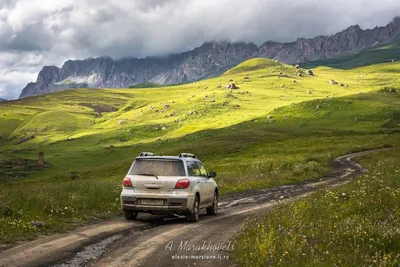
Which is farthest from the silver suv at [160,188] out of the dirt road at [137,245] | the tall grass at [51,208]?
the tall grass at [51,208]

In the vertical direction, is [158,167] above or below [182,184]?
above

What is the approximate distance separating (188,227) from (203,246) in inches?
161

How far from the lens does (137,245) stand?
13.2 meters

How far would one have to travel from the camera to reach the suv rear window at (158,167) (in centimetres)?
1866

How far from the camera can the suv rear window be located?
18.7 metres

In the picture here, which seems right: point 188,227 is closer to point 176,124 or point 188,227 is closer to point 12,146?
point 176,124

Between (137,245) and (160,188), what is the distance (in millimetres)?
5123

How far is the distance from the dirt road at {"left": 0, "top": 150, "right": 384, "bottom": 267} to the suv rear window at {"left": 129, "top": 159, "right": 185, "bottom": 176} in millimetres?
2018

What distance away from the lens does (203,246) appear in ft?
42.8


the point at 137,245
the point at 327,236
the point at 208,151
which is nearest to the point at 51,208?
the point at 137,245

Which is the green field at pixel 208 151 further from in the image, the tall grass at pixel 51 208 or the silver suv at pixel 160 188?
the silver suv at pixel 160 188

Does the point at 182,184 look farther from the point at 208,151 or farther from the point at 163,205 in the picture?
the point at 208,151

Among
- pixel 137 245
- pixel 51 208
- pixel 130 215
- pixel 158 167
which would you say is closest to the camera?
pixel 137 245

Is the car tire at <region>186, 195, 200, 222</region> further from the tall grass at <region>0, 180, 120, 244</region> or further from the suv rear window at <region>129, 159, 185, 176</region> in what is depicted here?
the tall grass at <region>0, 180, 120, 244</region>
